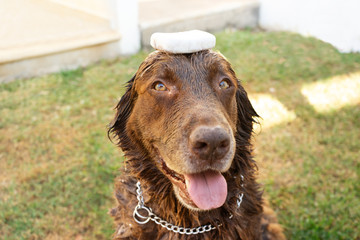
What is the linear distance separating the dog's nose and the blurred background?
165cm

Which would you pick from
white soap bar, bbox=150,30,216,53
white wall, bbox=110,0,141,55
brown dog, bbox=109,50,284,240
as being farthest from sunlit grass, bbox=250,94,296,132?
white soap bar, bbox=150,30,216,53

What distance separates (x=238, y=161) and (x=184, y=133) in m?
0.69

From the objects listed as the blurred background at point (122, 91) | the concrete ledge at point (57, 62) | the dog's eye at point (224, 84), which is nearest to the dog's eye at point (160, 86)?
the dog's eye at point (224, 84)

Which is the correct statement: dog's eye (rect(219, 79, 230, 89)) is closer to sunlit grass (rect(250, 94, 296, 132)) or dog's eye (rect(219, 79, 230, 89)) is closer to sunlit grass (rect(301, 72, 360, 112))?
sunlit grass (rect(250, 94, 296, 132))

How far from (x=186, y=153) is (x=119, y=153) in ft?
9.39

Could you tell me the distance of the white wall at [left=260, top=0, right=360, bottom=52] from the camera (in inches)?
238

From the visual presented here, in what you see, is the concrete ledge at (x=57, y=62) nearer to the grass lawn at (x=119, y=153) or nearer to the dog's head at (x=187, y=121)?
the grass lawn at (x=119, y=153)

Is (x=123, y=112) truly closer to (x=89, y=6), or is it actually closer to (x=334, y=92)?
(x=334, y=92)

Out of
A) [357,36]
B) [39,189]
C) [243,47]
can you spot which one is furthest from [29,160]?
[357,36]

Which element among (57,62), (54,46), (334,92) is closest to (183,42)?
(334,92)

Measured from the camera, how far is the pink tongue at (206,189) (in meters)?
2.25

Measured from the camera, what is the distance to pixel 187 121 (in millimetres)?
2209

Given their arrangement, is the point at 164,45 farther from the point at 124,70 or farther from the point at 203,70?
the point at 124,70

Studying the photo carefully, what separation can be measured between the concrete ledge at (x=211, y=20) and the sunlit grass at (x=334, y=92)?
3.50 metres
